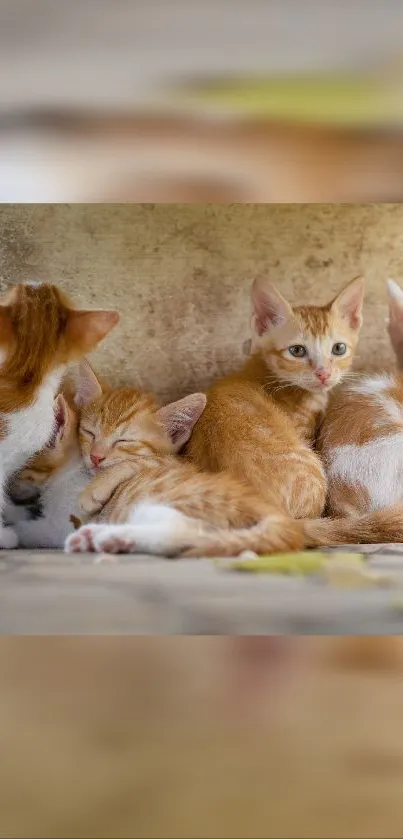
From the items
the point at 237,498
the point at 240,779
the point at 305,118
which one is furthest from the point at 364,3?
the point at 240,779

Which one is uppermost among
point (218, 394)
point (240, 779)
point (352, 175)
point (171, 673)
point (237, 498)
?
point (352, 175)

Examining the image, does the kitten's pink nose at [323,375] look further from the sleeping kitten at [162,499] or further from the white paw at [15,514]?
the white paw at [15,514]

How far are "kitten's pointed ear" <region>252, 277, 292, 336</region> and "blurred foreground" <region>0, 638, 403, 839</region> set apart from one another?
0.54 metres

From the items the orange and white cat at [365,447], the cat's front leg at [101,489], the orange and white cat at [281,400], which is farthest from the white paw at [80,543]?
the orange and white cat at [365,447]

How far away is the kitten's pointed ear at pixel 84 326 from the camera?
1135 mm

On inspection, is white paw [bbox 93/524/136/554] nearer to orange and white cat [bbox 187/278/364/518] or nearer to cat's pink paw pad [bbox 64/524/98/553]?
cat's pink paw pad [bbox 64/524/98/553]

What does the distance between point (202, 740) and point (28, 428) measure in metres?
0.45

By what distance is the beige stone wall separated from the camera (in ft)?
4.58

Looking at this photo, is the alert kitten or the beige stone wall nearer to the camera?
the alert kitten

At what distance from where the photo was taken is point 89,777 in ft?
3.10

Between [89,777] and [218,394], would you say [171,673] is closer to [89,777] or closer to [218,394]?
[89,777]

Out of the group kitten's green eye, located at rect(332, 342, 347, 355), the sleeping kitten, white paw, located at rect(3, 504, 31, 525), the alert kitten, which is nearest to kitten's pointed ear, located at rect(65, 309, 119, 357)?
the alert kitten

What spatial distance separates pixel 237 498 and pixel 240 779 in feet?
1.06

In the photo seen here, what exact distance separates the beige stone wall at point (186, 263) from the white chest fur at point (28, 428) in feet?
1.04
